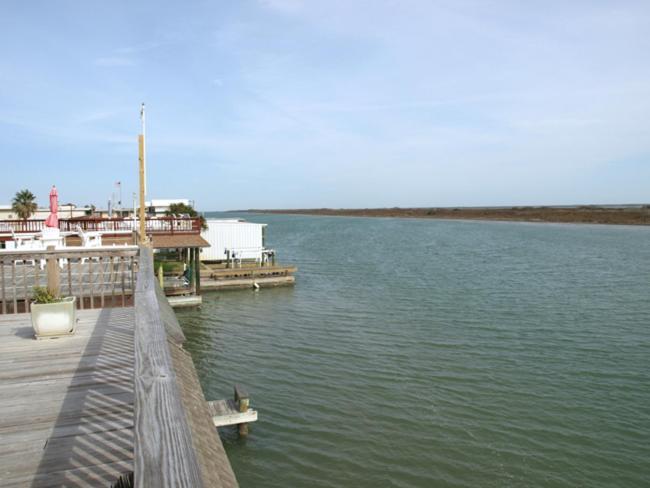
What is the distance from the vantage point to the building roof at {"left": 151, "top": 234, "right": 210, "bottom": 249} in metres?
21.2

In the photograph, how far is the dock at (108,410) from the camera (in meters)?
1.79

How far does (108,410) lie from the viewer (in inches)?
180

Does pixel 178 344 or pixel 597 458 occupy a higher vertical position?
pixel 178 344

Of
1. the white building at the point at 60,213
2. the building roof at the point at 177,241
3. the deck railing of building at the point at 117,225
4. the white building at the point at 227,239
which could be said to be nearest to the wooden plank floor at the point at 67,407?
the building roof at the point at 177,241

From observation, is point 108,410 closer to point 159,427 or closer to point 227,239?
point 159,427

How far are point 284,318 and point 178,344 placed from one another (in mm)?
13873

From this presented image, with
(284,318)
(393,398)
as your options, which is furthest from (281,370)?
(284,318)

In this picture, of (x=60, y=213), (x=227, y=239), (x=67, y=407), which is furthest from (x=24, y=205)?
(x=67, y=407)

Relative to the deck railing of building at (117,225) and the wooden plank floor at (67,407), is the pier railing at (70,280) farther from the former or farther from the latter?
the deck railing of building at (117,225)

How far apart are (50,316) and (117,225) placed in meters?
17.6

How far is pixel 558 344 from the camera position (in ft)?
52.5

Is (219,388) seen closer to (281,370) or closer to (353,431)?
(281,370)

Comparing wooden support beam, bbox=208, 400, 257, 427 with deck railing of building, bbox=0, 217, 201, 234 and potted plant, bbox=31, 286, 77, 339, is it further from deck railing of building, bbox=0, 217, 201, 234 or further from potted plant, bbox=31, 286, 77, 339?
deck railing of building, bbox=0, 217, 201, 234

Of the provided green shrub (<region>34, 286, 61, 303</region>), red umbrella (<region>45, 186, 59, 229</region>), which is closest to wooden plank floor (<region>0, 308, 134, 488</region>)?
green shrub (<region>34, 286, 61, 303</region>)
